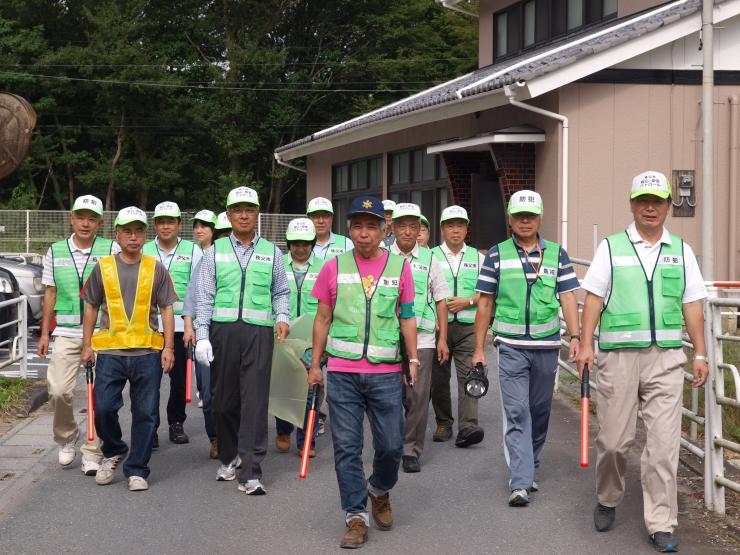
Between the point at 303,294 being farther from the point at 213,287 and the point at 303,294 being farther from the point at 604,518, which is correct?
the point at 604,518

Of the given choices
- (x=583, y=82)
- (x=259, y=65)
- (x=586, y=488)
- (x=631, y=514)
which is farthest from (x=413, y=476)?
(x=259, y=65)

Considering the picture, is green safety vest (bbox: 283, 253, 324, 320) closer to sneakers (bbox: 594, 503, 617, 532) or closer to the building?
sneakers (bbox: 594, 503, 617, 532)

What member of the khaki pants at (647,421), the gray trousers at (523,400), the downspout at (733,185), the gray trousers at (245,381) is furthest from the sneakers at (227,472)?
the downspout at (733,185)

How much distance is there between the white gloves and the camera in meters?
7.75

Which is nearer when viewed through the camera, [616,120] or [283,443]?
[283,443]

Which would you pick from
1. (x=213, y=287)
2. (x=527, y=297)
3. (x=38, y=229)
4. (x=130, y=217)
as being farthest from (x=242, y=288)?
(x=38, y=229)

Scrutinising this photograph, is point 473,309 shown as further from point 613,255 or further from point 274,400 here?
point 613,255

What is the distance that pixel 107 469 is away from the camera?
8008 mm

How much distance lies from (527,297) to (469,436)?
2157 millimetres

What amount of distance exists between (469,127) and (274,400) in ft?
40.8

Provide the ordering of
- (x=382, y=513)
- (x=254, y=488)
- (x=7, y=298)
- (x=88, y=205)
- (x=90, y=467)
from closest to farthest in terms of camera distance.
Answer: (x=382, y=513) → (x=254, y=488) → (x=90, y=467) → (x=88, y=205) → (x=7, y=298)

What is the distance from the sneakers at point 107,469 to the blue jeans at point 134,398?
5.9 inches

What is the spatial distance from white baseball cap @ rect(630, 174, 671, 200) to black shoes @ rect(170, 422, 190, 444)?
15.8 feet

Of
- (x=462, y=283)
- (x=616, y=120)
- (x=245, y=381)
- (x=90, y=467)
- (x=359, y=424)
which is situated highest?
(x=616, y=120)
